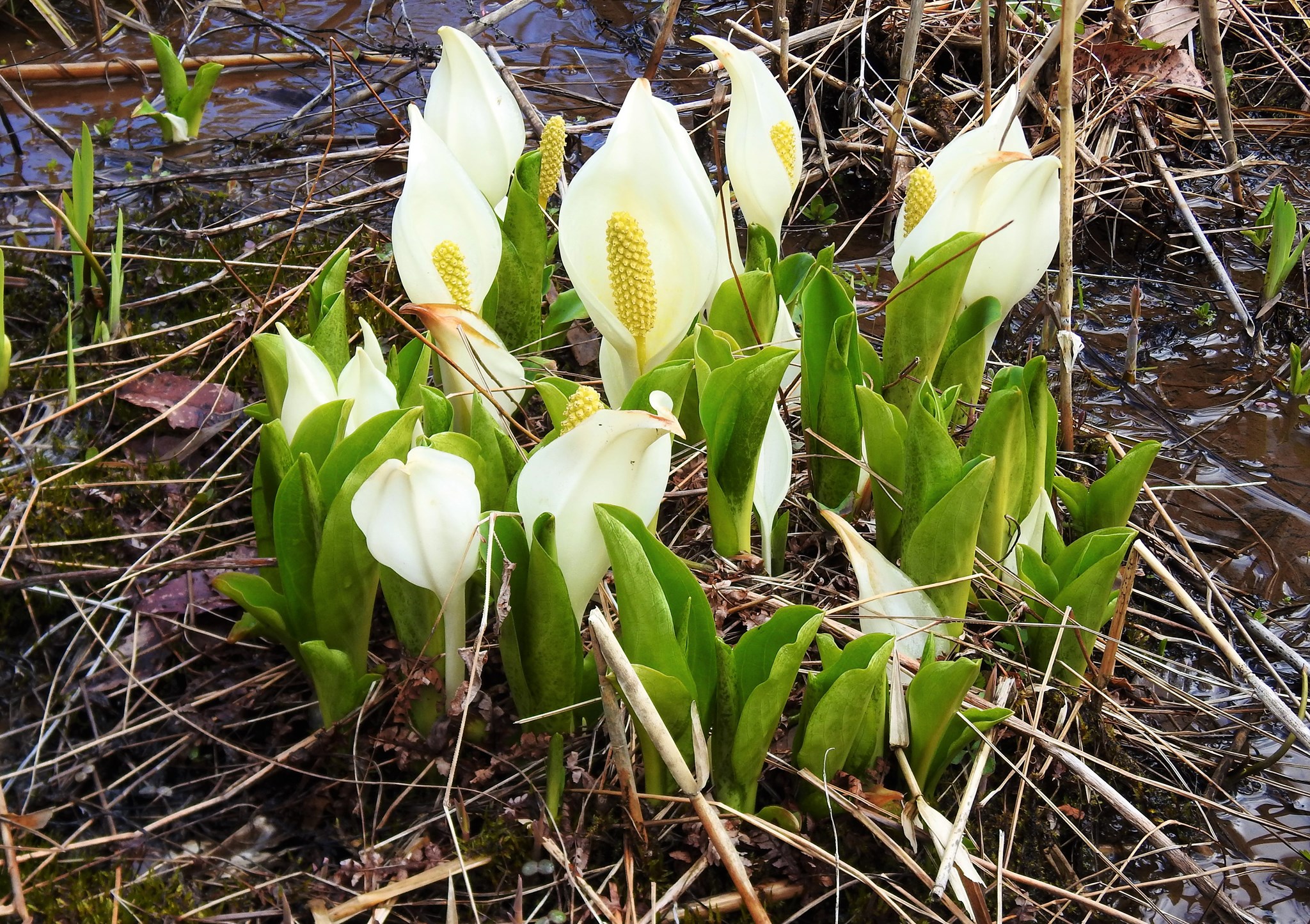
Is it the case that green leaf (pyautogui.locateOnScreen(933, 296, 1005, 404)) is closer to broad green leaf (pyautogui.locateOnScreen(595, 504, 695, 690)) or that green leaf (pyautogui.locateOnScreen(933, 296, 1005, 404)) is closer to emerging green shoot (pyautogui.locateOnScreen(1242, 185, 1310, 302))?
broad green leaf (pyautogui.locateOnScreen(595, 504, 695, 690))

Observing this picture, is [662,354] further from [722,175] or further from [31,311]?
[722,175]

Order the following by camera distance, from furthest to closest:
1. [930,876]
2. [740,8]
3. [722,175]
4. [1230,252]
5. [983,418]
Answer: [740,8], [722,175], [1230,252], [983,418], [930,876]

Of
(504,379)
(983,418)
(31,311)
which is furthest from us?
(31,311)

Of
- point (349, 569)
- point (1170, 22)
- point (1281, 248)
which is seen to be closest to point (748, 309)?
point (349, 569)

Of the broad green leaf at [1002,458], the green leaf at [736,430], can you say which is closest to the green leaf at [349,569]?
the green leaf at [736,430]

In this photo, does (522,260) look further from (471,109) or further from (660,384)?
(660,384)

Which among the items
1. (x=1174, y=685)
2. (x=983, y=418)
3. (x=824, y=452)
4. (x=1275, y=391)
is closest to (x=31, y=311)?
(x=824, y=452)

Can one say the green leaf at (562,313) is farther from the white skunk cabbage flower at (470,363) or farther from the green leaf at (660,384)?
the green leaf at (660,384)

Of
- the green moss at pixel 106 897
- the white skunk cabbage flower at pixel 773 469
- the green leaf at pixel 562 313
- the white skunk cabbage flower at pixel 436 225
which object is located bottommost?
the green moss at pixel 106 897
